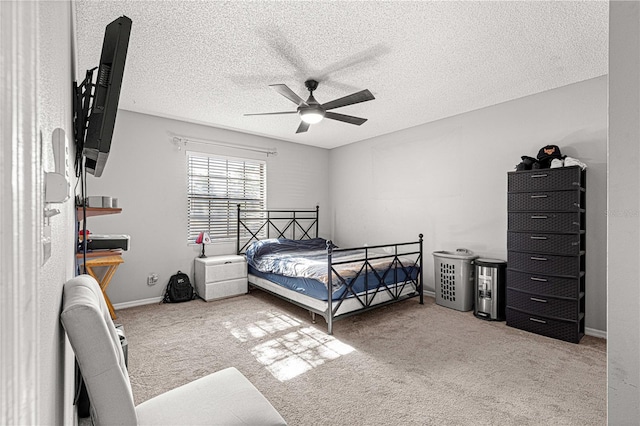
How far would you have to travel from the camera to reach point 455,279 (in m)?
4.08

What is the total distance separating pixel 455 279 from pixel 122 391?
3903 millimetres

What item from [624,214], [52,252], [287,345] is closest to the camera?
[52,252]

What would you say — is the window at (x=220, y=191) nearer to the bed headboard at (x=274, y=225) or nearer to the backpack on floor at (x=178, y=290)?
the bed headboard at (x=274, y=225)

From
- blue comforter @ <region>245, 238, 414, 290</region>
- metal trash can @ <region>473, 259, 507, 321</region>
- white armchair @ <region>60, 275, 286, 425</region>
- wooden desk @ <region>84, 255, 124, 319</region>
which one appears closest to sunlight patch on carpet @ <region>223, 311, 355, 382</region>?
blue comforter @ <region>245, 238, 414, 290</region>

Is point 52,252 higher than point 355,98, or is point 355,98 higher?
point 355,98

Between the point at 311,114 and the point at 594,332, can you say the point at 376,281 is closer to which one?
the point at 311,114

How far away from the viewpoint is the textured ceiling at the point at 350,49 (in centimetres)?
221

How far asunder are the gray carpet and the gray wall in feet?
4.22

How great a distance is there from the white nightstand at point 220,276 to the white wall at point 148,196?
0.30m

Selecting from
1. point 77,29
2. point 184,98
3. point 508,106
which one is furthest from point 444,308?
point 77,29

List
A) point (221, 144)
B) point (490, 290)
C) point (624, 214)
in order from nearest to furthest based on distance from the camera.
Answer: point (624, 214)
point (490, 290)
point (221, 144)

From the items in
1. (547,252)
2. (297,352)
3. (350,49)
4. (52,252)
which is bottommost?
(297,352)

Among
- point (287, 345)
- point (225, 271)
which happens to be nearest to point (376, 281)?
point (287, 345)

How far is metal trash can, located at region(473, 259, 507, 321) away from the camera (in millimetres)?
3684
